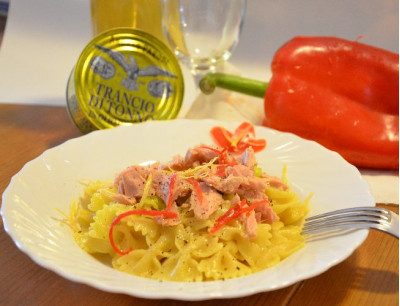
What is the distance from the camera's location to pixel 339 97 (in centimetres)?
330

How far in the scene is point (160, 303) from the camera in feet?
5.68

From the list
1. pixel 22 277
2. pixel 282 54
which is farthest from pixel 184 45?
pixel 22 277

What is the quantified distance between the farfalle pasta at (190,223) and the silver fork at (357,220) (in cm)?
8

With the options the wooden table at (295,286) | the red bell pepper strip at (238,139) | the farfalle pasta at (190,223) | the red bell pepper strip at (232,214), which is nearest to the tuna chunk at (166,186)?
the farfalle pasta at (190,223)

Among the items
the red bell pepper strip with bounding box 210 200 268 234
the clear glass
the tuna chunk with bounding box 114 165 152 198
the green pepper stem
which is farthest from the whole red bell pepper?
the tuna chunk with bounding box 114 165 152 198

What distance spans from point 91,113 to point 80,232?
1.16 m

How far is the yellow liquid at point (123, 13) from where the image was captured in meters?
3.38

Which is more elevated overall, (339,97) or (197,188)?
(197,188)

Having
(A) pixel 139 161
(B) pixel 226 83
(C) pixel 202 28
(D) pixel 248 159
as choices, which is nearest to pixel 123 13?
(C) pixel 202 28

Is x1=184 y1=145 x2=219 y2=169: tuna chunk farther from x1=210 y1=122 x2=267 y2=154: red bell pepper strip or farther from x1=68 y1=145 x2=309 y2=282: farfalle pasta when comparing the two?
x1=210 y1=122 x2=267 y2=154: red bell pepper strip

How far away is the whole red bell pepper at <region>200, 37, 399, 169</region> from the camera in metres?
3.08

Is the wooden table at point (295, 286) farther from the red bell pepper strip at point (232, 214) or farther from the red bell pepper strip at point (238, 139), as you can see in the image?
the red bell pepper strip at point (238, 139)

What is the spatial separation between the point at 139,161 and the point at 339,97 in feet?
4.75

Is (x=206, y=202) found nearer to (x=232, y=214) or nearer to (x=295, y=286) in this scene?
(x=232, y=214)
